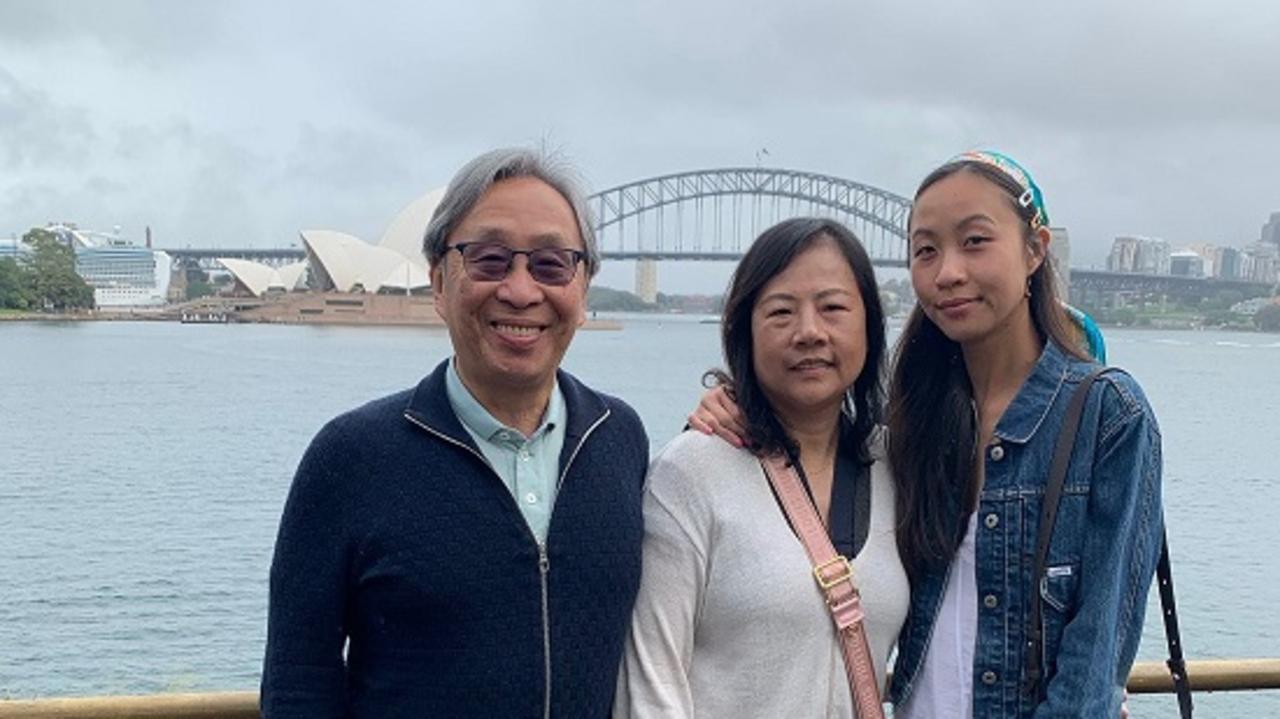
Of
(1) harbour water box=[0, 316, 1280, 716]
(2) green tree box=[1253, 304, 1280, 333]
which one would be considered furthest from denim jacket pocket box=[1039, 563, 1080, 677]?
(2) green tree box=[1253, 304, 1280, 333]

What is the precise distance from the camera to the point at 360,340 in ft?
212

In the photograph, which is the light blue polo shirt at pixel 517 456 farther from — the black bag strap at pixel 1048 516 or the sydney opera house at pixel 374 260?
the sydney opera house at pixel 374 260

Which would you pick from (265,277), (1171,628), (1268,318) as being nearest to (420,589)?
(1171,628)

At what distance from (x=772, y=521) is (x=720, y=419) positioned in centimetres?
19

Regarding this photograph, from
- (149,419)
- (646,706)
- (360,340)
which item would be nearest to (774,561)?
(646,706)

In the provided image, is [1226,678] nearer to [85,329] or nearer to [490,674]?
[490,674]

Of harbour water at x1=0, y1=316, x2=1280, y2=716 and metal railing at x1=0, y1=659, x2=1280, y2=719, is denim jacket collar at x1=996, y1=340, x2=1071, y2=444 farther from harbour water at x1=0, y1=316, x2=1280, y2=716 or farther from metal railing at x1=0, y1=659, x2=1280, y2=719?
harbour water at x1=0, y1=316, x2=1280, y2=716

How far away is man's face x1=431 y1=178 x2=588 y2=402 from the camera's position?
1641 mm

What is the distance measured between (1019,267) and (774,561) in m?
0.60

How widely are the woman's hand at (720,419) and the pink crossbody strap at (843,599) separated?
0.12m

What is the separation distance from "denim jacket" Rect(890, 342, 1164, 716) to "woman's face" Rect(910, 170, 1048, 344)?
0.13m

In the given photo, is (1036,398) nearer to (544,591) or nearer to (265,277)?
(544,591)

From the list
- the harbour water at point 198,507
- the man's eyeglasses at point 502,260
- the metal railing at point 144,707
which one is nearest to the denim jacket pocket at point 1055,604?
the man's eyeglasses at point 502,260

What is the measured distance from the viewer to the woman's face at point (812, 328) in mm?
1787
